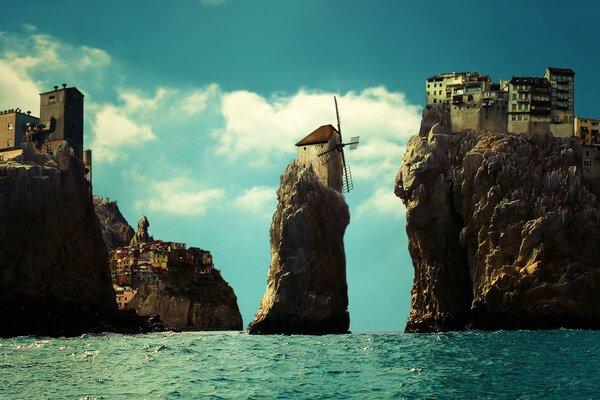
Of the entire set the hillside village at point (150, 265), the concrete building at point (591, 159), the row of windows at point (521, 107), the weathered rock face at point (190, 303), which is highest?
the row of windows at point (521, 107)

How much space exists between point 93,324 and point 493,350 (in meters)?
61.9

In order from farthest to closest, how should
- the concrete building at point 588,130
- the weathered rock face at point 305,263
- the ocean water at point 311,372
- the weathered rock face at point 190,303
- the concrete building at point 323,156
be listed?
the weathered rock face at point 190,303 < the concrete building at point 323,156 < the concrete building at point 588,130 < the weathered rock face at point 305,263 < the ocean water at point 311,372

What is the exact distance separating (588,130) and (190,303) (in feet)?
259

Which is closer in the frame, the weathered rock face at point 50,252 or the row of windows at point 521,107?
the weathered rock face at point 50,252

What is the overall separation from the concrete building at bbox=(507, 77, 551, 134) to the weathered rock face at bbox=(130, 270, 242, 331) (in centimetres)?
7089

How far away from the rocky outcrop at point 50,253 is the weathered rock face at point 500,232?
4078 centimetres

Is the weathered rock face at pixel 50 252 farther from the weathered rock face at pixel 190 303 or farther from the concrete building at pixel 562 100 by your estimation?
the concrete building at pixel 562 100

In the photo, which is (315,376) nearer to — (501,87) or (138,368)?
(138,368)

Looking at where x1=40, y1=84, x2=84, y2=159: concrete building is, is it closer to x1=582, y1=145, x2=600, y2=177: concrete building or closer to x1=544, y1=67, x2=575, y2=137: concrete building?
x1=544, y1=67, x2=575, y2=137: concrete building

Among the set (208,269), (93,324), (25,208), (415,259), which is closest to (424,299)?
(415,259)

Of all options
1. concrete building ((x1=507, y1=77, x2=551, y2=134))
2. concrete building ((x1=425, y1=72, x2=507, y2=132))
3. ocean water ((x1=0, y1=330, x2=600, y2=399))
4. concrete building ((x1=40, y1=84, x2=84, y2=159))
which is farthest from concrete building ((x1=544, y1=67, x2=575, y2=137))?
concrete building ((x1=40, y1=84, x2=84, y2=159))

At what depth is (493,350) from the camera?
63469 millimetres

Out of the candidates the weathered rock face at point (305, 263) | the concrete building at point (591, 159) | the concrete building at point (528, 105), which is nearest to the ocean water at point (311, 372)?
the weathered rock face at point (305, 263)

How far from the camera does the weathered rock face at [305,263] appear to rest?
10869 cm
